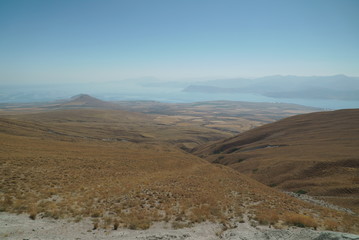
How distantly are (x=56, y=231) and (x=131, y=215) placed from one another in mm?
4990

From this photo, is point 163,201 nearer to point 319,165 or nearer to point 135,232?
point 135,232

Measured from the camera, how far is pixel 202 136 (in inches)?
6225

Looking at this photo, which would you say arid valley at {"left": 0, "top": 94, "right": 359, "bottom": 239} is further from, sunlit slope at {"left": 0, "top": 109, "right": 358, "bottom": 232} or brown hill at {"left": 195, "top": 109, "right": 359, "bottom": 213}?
brown hill at {"left": 195, "top": 109, "right": 359, "bottom": 213}

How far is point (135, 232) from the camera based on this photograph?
1322 cm

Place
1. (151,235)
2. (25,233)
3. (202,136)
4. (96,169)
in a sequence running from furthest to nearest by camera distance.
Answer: (202,136) < (96,169) < (151,235) < (25,233)

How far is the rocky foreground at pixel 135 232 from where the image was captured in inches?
470

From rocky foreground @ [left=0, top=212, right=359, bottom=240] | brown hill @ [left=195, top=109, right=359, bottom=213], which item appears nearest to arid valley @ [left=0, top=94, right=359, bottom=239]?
rocky foreground @ [left=0, top=212, right=359, bottom=240]

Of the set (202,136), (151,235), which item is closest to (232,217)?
(151,235)

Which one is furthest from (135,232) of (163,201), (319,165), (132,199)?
(319,165)

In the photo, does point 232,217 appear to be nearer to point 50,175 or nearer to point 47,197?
point 47,197

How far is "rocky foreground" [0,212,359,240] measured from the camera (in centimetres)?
1194

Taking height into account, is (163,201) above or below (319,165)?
above

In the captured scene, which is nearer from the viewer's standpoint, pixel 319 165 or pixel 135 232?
pixel 135 232

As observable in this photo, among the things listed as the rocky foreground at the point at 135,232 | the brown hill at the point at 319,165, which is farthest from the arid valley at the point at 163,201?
the brown hill at the point at 319,165
